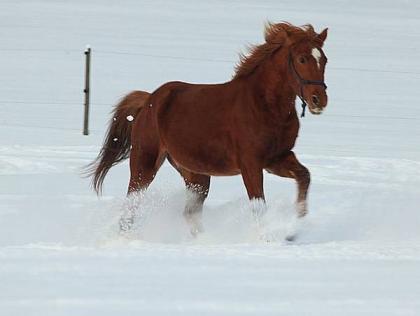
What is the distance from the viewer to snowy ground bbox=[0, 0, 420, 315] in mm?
4551

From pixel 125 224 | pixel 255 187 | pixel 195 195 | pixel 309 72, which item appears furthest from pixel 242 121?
pixel 125 224

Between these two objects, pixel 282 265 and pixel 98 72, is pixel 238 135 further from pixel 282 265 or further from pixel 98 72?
pixel 98 72

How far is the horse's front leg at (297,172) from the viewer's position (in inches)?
270

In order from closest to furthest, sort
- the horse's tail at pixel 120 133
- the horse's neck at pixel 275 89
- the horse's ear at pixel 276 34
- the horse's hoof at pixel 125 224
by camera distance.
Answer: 1. the horse's neck at pixel 275 89
2. the horse's ear at pixel 276 34
3. the horse's hoof at pixel 125 224
4. the horse's tail at pixel 120 133

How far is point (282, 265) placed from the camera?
5.24 meters

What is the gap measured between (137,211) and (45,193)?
162 cm

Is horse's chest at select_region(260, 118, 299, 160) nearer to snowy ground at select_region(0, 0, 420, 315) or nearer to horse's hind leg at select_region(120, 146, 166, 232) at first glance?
snowy ground at select_region(0, 0, 420, 315)

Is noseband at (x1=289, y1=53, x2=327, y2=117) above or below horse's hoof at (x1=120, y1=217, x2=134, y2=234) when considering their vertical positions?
above

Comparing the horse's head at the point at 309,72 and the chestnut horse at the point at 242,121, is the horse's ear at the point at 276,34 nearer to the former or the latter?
the chestnut horse at the point at 242,121

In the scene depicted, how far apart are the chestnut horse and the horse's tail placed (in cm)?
20

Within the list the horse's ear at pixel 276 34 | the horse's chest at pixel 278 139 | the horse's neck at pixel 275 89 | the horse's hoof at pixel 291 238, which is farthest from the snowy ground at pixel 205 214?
the horse's ear at pixel 276 34

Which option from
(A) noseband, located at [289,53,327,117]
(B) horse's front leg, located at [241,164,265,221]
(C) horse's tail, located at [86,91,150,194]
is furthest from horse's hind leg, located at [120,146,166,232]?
(A) noseband, located at [289,53,327,117]

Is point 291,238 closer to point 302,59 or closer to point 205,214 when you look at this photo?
point 302,59

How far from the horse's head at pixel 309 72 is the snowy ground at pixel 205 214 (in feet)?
2.68
